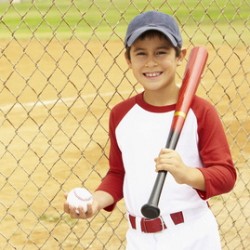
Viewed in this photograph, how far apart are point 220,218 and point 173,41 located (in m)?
2.68

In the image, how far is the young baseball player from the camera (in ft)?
7.12

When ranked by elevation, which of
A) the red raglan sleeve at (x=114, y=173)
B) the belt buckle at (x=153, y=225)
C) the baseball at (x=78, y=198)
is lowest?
the belt buckle at (x=153, y=225)

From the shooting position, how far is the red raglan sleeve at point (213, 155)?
2.12 metres

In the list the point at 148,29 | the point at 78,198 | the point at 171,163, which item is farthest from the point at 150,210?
the point at 148,29

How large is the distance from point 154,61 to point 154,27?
11 centimetres

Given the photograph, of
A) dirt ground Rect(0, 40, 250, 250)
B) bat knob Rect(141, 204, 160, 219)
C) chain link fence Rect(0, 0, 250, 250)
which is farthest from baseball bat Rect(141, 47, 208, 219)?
dirt ground Rect(0, 40, 250, 250)

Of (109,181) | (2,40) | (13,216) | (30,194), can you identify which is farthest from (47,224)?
(2,40)

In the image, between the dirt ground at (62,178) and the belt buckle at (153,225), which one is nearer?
the belt buckle at (153,225)

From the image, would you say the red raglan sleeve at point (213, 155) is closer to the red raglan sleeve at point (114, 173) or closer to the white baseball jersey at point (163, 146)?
the white baseball jersey at point (163, 146)

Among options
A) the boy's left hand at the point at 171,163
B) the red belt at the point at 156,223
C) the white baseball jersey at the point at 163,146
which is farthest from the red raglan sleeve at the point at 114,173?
the boy's left hand at the point at 171,163

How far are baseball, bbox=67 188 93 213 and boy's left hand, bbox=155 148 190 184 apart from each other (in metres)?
0.26

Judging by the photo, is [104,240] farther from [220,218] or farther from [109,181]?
[109,181]

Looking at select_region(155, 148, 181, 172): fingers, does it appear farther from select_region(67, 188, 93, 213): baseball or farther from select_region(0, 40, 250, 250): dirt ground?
select_region(0, 40, 250, 250): dirt ground

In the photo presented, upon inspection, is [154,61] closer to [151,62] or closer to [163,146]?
[151,62]
